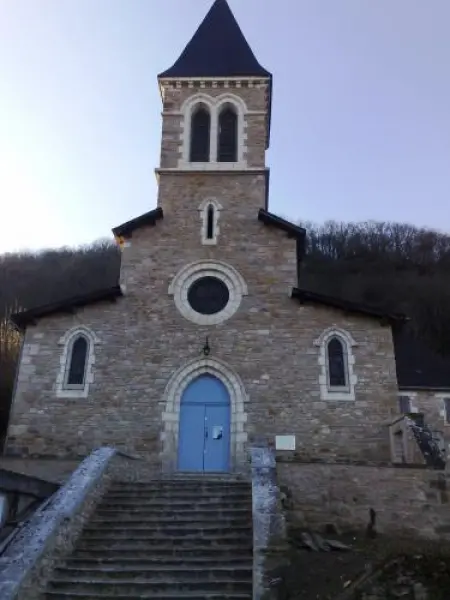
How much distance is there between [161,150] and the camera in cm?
1744

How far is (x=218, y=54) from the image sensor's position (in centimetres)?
1995

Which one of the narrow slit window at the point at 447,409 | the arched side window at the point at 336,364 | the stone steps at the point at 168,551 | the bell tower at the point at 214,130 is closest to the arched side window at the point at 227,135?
the bell tower at the point at 214,130

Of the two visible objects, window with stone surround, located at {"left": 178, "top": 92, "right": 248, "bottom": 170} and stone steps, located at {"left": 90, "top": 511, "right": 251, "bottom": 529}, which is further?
window with stone surround, located at {"left": 178, "top": 92, "right": 248, "bottom": 170}

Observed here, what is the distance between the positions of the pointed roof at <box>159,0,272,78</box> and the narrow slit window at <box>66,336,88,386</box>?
8965 millimetres

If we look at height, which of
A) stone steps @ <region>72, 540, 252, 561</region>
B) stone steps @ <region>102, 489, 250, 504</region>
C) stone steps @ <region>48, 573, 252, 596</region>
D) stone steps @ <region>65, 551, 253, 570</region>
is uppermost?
stone steps @ <region>102, 489, 250, 504</region>

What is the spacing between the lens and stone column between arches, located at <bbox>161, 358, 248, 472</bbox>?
44.0 ft

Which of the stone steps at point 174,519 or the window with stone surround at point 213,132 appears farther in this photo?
the window with stone surround at point 213,132

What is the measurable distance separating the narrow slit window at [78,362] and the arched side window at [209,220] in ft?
13.7

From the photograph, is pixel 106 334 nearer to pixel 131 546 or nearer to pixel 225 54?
pixel 131 546

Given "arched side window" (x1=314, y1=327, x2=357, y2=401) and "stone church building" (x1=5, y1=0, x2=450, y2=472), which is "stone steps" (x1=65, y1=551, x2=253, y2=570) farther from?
"arched side window" (x1=314, y1=327, x2=357, y2=401)

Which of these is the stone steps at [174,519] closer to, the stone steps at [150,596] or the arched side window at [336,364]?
the stone steps at [150,596]

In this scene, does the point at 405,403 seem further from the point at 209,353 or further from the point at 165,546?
the point at 165,546

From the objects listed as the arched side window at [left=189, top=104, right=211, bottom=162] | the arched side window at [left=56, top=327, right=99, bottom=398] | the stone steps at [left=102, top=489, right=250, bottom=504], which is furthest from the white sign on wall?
the arched side window at [left=189, top=104, right=211, bottom=162]

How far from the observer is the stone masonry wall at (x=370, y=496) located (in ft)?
33.2
